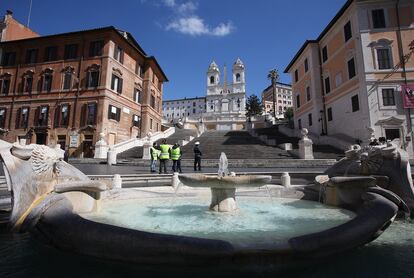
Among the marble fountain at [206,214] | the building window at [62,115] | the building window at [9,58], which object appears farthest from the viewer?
the building window at [9,58]

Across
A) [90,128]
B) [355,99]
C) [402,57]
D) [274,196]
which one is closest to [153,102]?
[90,128]

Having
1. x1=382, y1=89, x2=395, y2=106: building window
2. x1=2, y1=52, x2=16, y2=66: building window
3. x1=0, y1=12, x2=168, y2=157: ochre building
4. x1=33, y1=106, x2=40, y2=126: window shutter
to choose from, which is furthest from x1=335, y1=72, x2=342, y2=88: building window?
x1=2, y1=52, x2=16, y2=66: building window

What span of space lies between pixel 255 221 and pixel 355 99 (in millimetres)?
22997

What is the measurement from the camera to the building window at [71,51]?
2975 cm

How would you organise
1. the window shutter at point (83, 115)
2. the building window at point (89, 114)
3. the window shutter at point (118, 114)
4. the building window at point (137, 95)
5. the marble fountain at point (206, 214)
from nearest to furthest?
1. the marble fountain at point (206, 214)
2. the building window at point (89, 114)
3. the window shutter at point (83, 115)
4. the window shutter at point (118, 114)
5. the building window at point (137, 95)

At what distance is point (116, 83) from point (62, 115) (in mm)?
7602

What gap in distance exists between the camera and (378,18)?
70.4 ft

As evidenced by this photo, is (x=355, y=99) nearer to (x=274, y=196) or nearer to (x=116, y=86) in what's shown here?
(x=274, y=196)

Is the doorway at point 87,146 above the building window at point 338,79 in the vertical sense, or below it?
below

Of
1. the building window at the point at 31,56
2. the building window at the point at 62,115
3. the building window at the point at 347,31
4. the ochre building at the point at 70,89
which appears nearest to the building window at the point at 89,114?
the ochre building at the point at 70,89

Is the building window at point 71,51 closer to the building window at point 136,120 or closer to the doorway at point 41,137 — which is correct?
the doorway at point 41,137

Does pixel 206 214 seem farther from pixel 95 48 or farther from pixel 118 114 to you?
pixel 95 48

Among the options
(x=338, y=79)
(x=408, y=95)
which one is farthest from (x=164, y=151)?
(x=338, y=79)

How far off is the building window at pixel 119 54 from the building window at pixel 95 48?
1729 mm
